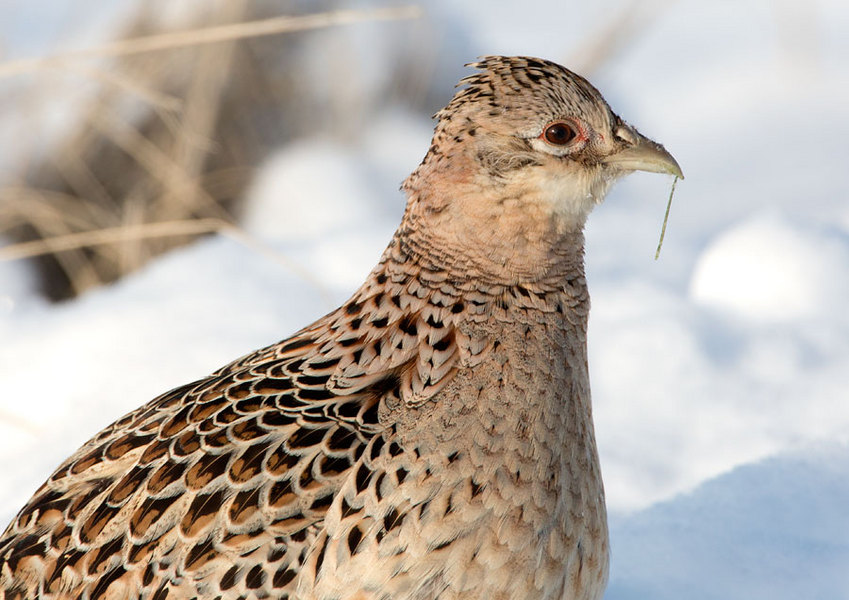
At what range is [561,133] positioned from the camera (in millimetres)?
2643

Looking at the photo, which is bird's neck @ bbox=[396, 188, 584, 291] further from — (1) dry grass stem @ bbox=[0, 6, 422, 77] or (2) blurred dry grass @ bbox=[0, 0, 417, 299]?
(2) blurred dry grass @ bbox=[0, 0, 417, 299]

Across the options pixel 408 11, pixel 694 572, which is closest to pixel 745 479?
pixel 694 572

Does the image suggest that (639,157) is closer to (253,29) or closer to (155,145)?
(253,29)

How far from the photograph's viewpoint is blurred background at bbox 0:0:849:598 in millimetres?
4020

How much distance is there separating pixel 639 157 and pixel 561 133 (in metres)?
0.22

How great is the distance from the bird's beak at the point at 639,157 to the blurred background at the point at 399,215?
1.38 meters

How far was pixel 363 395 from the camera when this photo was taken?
2.59m

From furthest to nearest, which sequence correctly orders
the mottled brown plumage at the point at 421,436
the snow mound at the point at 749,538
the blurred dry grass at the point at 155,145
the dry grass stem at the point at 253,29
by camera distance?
the blurred dry grass at the point at 155,145 → the dry grass stem at the point at 253,29 → the snow mound at the point at 749,538 → the mottled brown plumage at the point at 421,436

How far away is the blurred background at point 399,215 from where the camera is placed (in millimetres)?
4020

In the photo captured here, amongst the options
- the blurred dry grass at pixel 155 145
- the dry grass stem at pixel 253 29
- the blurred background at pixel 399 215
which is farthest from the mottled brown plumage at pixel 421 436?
the blurred dry grass at pixel 155 145

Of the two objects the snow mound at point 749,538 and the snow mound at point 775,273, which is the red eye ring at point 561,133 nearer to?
the snow mound at point 749,538

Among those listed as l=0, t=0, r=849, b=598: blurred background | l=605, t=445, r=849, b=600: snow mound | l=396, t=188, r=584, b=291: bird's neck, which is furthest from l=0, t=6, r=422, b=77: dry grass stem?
l=605, t=445, r=849, b=600: snow mound

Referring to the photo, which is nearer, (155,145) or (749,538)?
(749,538)

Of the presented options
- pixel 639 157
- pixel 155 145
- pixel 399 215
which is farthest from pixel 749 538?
pixel 155 145
